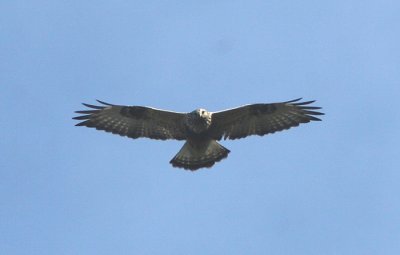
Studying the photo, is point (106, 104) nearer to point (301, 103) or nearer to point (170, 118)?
point (170, 118)

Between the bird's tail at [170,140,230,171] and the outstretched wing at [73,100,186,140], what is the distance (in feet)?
1.09

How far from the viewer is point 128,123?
103ft

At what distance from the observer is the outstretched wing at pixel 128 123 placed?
1236 inches

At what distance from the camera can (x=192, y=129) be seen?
3078 cm

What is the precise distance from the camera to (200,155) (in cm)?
3144

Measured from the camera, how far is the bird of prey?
3111 centimetres

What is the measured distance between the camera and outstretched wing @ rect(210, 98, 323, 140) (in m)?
31.1

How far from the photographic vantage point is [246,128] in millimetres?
31266

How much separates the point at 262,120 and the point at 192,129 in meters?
1.64

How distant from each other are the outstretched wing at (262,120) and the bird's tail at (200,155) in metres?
0.30

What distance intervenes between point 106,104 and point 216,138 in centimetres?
257

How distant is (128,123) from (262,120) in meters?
A: 3.00

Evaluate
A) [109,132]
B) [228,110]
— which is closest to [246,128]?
[228,110]

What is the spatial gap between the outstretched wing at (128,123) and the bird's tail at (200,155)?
0.33m
